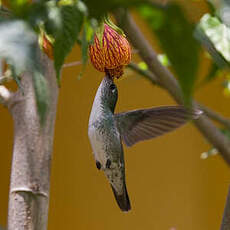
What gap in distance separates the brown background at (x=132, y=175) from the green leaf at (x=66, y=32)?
225cm

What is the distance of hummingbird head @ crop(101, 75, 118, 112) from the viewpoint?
32.8 inches

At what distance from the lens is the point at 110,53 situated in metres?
0.80

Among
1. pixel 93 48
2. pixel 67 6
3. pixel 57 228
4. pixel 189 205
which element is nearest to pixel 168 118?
pixel 93 48

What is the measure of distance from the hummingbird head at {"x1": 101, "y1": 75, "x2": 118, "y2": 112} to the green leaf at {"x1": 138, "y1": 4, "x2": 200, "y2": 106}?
0.52 m

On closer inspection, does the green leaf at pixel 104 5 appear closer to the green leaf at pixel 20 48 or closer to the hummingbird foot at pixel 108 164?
the green leaf at pixel 20 48

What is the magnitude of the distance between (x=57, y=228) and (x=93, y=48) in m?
2.12

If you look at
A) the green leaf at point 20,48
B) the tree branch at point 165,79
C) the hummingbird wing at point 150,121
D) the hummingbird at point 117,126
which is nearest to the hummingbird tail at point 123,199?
the hummingbird at point 117,126

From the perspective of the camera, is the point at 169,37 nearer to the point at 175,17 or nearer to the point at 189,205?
the point at 175,17

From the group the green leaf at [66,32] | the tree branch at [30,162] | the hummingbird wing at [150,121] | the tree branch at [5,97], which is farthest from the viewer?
the tree branch at [5,97]

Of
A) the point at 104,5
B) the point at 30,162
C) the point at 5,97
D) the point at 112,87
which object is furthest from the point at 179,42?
the point at 5,97

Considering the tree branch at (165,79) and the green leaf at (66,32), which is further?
the tree branch at (165,79)

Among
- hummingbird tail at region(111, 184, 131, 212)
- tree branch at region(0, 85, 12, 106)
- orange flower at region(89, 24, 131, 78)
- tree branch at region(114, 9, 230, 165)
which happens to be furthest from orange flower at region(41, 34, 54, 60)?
tree branch at region(114, 9, 230, 165)

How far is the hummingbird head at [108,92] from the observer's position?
0.83 metres

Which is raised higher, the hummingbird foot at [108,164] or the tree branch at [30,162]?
the tree branch at [30,162]
